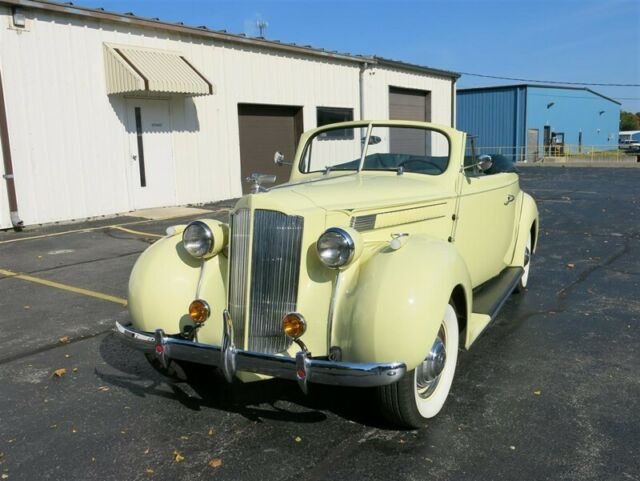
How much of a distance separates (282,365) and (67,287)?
4.56m

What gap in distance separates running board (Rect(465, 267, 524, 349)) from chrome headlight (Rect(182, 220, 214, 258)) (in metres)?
1.68

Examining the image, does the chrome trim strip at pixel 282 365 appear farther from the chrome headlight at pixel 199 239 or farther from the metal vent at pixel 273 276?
the chrome headlight at pixel 199 239

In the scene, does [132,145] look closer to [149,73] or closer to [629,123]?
[149,73]

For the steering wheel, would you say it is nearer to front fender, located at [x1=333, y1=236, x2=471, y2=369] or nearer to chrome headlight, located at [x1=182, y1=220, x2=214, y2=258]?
front fender, located at [x1=333, y1=236, x2=471, y2=369]

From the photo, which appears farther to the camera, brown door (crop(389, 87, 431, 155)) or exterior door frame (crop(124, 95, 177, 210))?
brown door (crop(389, 87, 431, 155))

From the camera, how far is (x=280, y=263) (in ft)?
10.5

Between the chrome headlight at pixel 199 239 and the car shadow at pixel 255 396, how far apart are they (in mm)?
859

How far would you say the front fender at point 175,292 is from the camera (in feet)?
11.5

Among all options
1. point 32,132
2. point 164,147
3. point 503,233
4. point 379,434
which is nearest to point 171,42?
point 164,147

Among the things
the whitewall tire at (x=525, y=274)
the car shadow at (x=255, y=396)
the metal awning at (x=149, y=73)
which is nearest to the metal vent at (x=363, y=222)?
the car shadow at (x=255, y=396)

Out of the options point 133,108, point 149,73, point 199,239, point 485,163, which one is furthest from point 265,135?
point 199,239

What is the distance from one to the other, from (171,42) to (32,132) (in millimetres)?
3874

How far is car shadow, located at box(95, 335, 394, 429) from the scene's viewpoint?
11.5ft

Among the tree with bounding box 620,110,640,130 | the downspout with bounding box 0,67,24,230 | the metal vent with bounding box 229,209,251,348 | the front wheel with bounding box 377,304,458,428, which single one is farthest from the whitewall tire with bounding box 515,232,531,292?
the tree with bounding box 620,110,640,130
